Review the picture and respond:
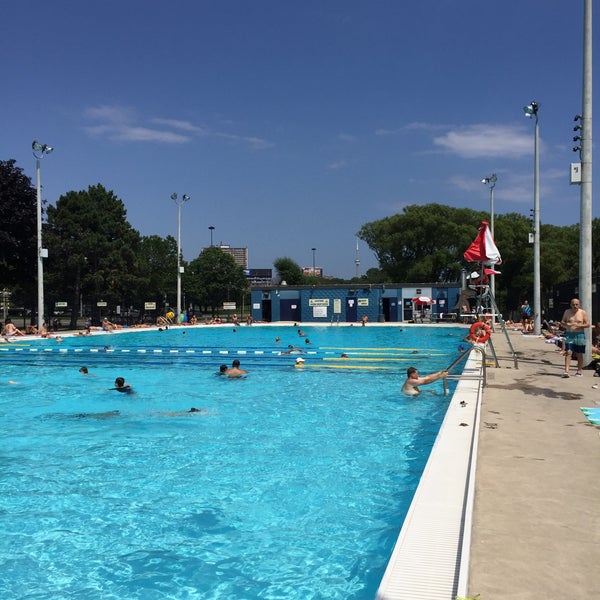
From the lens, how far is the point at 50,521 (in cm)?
545

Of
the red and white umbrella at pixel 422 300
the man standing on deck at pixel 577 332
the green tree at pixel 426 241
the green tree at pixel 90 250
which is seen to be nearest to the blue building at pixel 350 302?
the red and white umbrella at pixel 422 300

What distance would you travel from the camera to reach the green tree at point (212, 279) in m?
61.4

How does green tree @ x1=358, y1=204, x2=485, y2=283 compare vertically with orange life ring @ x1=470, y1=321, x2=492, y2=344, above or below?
above

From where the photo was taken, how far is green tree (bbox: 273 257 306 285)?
8781cm

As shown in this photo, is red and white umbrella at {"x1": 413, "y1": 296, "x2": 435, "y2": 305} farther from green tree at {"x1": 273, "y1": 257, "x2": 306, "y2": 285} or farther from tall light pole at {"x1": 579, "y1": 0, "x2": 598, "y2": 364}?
green tree at {"x1": 273, "y1": 257, "x2": 306, "y2": 285}

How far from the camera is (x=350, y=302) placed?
43750mm

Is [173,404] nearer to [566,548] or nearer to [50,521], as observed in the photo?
[50,521]

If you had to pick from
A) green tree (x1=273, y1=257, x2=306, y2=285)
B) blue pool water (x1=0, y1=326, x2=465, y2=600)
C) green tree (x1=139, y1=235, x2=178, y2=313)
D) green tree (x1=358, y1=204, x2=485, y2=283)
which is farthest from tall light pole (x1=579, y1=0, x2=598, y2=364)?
green tree (x1=273, y1=257, x2=306, y2=285)

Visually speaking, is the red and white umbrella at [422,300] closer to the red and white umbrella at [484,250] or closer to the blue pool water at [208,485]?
the blue pool water at [208,485]

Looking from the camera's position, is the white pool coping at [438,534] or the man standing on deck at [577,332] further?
the man standing on deck at [577,332]

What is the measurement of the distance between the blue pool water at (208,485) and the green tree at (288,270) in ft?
241

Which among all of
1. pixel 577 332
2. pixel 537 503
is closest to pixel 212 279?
pixel 577 332

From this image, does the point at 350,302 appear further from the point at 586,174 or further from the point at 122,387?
the point at 122,387

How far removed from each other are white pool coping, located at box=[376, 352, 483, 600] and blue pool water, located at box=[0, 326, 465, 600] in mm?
725
